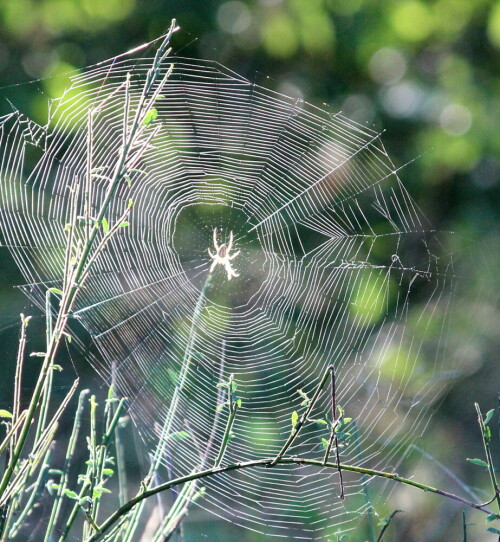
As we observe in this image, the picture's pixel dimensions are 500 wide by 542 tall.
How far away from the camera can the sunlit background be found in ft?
13.5

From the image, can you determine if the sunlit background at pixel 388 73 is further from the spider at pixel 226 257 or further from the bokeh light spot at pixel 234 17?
the spider at pixel 226 257

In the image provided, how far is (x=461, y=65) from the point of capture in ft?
14.8

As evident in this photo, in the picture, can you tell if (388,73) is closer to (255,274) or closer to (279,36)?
(279,36)

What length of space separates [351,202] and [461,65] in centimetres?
115

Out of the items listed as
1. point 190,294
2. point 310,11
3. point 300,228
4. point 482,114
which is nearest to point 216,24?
point 310,11

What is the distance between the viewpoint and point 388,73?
4426mm

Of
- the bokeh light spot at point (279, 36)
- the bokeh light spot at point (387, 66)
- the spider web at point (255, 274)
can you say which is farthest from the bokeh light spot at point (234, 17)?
the spider web at point (255, 274)

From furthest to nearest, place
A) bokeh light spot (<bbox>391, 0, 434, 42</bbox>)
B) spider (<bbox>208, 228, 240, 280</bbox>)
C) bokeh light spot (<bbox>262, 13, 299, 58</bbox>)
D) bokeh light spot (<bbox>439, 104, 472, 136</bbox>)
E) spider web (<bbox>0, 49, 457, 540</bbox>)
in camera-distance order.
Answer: bokeh light spot (<bbox>262, 13, 299, 58</bbox>)
bokeh light spot (<bbox>391, 0, 434, 42</bbox>)
bokeh light spot (<bbox>439, 104, 472, 136</bbox>)
spider (<bbox>208, 228, 240, 280</bbox>)
spider web (<bbox>0, 49, 457, 540</bbox>)

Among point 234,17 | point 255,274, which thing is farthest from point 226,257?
point 234,17

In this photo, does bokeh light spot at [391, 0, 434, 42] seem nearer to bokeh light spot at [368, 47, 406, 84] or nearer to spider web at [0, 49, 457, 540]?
bokeh light spot at [368, 47, 406, 84]

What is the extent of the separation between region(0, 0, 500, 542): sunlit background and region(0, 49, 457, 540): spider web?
23cm

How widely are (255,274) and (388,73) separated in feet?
5.18

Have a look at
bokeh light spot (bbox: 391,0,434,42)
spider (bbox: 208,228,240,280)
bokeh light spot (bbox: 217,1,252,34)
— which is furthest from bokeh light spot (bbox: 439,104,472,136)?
spider (bbox: 208,228,240,280)

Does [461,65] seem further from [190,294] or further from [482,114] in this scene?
[190,294]
